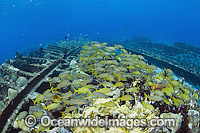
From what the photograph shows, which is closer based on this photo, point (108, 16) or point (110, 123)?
point (110, 123)

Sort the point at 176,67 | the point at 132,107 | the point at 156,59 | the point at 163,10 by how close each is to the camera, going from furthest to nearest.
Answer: the point at 163,10
the point at 156,59
the point at 176,67
the point at 132,107

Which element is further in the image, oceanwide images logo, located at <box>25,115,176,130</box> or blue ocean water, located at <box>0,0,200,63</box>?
blue ocean water, located at <box>0,0,200,63</box>

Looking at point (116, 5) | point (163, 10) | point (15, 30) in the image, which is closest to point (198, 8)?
point (163, 10)

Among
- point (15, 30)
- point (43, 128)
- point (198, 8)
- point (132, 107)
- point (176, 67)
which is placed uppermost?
point (198, 8)

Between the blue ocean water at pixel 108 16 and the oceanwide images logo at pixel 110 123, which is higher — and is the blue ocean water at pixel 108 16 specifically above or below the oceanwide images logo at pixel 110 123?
above

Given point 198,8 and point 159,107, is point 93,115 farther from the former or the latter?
point 198,8

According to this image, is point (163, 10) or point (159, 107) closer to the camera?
point (159, 107)

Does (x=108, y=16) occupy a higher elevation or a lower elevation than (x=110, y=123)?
higher

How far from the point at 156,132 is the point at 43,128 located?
10.3 ft

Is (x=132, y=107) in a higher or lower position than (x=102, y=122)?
higher

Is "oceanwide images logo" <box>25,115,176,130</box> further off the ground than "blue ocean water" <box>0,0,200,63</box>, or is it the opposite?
"blue ocean water" <box>0,0,200,63</box>

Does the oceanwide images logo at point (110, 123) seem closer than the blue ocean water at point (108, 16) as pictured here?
Yes

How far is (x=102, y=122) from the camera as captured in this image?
134 inches

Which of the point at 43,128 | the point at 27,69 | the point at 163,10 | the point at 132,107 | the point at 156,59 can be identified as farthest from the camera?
the point at 163,10
